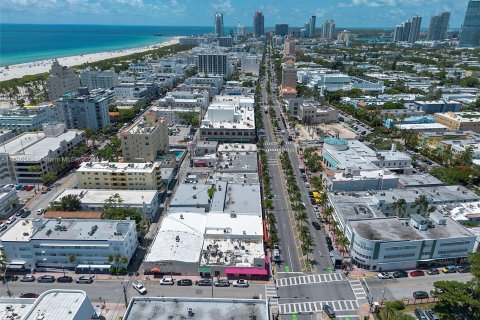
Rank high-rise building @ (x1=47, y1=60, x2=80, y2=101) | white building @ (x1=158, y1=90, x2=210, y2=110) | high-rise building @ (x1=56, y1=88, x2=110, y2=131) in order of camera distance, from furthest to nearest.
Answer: high-rise building @ (x1=47, y1=60, x2=80, y2=101), white building @ (x1=158, y1=90, x2=210, y2=110), high-rise building @ (x1=56, y1=88, x2=110, y2=131)

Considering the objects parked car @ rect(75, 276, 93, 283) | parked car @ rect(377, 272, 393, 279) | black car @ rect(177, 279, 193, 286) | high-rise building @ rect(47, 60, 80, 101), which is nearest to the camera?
black car @ rect(177, 279, 193, 286)

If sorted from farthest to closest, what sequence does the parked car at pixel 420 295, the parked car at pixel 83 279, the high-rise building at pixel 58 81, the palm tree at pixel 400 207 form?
the high-rise building at pixel 58 81 < the palm tree at pixel 400 207 < the parked car at pixel 83 279 < the parked car at pixel 420 295

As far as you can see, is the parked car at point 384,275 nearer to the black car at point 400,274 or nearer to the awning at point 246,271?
the black car at point 400,274

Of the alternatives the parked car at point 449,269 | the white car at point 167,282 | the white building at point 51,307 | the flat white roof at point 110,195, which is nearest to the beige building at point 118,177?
the flat white roof at point 110,195

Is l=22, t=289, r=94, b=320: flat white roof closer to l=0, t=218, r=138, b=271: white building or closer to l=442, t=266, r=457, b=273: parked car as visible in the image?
l=0, t=218, r=138, b=271: white building

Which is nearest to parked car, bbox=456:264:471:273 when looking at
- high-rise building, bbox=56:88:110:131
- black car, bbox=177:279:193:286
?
black car, bbox=177:279:193:286

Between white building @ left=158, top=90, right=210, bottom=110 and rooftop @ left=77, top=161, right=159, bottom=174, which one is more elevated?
white building @ left=158, top=90, right=210, bottom=110

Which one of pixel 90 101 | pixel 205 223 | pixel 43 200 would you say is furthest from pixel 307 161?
pixel 90 101
